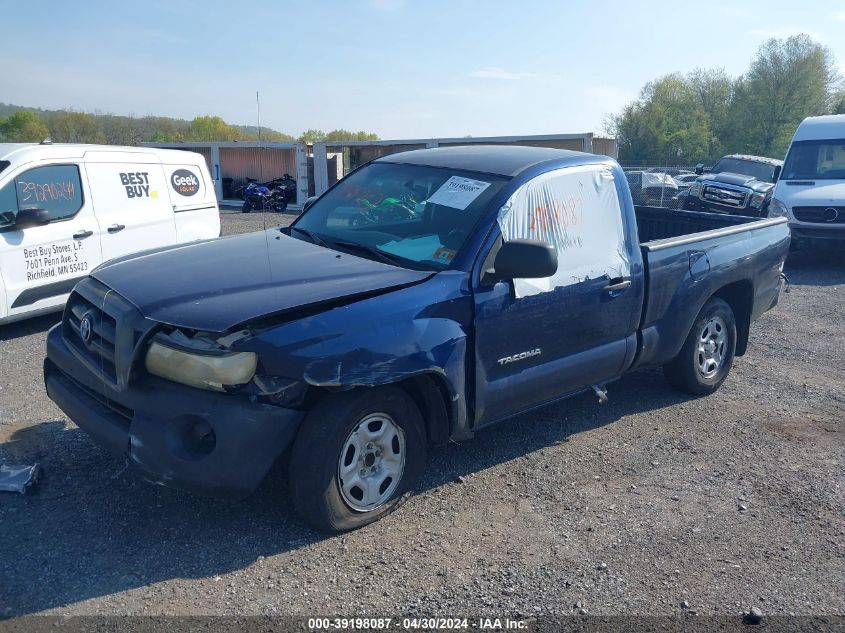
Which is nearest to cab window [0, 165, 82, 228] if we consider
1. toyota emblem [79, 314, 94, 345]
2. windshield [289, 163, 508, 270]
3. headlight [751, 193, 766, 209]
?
windshield [289, 163, 508, 270]

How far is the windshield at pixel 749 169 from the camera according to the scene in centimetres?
1966

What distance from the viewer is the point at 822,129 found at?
13.4 m

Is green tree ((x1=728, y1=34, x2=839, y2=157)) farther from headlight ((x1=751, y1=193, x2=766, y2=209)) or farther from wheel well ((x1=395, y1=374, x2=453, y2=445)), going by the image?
wheel well ((x1=395, y1=374, x2=453, y2=445))

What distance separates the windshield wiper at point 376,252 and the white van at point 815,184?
31.7ft

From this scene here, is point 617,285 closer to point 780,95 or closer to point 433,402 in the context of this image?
point 433,402

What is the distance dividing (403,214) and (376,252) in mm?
422

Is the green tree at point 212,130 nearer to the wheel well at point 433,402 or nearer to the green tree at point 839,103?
the green tree at point 839,103

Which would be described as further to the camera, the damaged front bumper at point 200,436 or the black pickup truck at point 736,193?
the black pickup truck at point 736,193

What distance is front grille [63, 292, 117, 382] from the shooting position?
3.54 metres

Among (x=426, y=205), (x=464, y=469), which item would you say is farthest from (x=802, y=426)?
(x=426, y=205)

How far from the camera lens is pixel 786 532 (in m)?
3.94

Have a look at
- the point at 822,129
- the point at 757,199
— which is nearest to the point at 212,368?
the point at 822,129

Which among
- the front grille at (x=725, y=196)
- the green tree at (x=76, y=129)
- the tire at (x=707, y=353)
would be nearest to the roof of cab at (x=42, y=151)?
the tire at (x=707, y=353)

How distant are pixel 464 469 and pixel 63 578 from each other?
2270 mm
